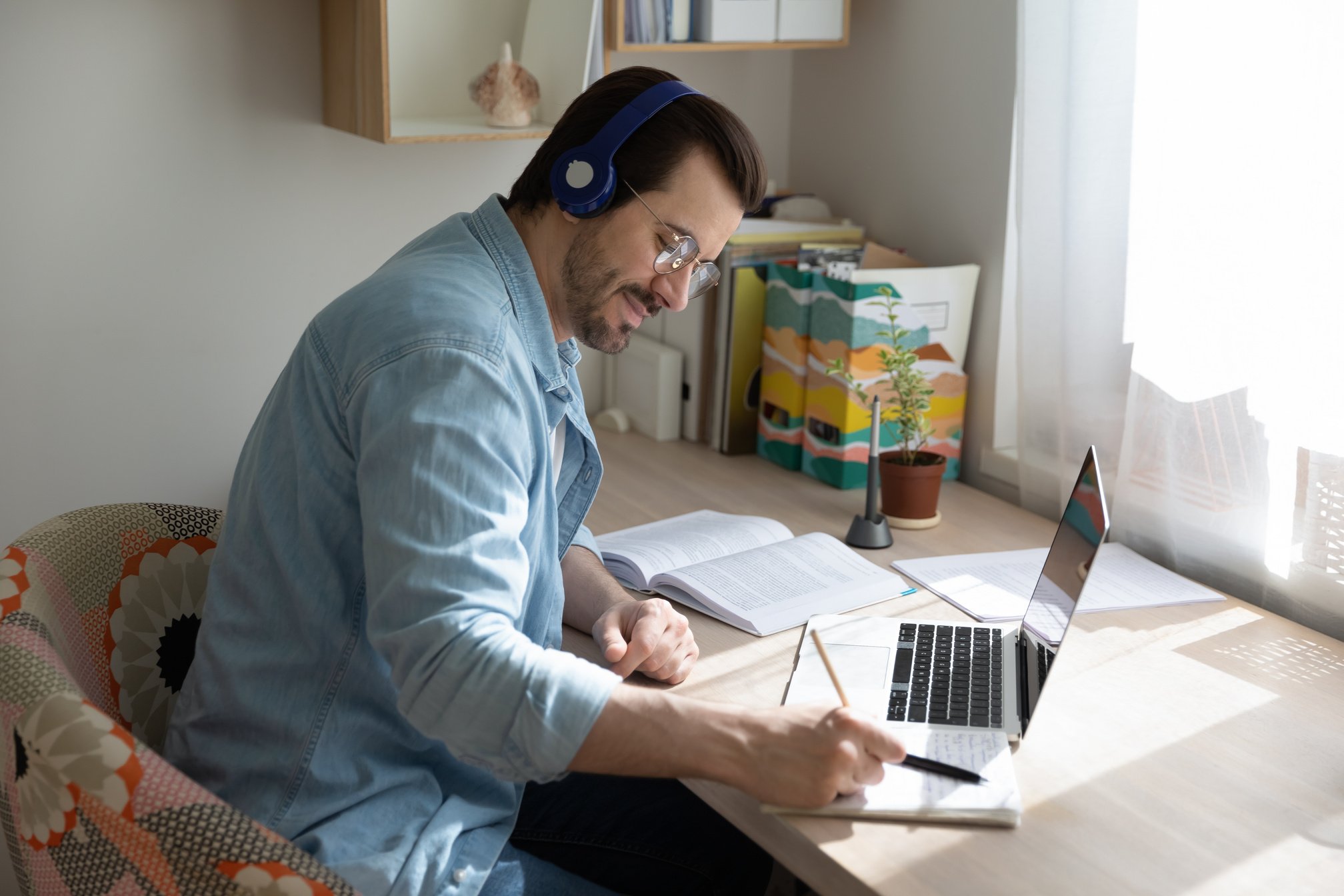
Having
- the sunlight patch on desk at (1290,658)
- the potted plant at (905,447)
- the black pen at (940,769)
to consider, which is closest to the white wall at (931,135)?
the potted plant at (905,447)

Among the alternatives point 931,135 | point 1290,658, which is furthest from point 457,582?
point 931,135

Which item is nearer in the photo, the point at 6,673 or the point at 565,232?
the point at 6,673

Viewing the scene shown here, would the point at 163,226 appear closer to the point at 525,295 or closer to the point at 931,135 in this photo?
the point at 525,295

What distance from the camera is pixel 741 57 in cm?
238

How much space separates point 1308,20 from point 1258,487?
58 cm

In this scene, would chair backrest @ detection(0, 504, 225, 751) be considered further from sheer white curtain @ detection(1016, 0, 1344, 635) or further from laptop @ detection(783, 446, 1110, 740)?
sheer white curtain @ detection(1016, 0, 1344, 635)

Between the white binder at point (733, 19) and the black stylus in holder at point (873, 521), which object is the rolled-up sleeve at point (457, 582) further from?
the white binder at point (733, 19)

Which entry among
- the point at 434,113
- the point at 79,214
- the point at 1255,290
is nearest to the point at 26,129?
the point at 79,214

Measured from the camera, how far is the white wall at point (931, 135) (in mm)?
2000

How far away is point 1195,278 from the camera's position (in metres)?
1.62

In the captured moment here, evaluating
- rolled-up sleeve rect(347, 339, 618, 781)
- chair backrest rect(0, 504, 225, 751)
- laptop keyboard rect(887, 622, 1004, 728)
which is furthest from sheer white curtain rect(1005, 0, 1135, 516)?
chair backrest rect(0, 504, 225, 751)

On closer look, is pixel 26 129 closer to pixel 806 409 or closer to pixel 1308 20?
pixel 806 409

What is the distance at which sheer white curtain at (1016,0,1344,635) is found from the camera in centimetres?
147

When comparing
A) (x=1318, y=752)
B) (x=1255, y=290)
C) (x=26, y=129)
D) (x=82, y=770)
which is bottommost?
(x=1318, y=752)
